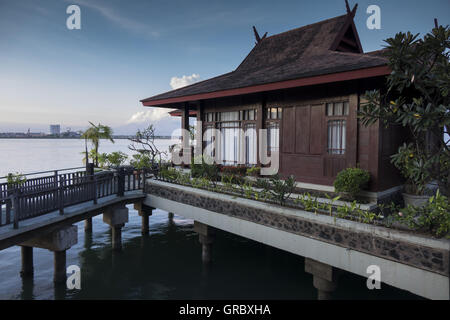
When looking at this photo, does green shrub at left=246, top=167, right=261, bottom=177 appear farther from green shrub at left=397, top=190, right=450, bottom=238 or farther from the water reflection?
green shrub at left=397, top=190, right=450, bottom=238

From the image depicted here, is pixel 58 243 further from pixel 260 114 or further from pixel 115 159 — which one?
pixel 115 159

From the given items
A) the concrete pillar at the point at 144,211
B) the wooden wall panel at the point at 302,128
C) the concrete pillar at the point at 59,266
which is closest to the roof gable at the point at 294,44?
the wooden wall panel at the point at 302,128

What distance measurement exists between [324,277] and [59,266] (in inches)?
334

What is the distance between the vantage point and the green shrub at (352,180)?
8445 mm

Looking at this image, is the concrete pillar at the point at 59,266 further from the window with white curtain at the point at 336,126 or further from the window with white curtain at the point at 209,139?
the window with white curtain at the point at 336,126

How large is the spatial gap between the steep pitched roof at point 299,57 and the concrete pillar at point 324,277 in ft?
17.4

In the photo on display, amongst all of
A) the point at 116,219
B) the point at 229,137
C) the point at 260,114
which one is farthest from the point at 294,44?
the point at 116,219

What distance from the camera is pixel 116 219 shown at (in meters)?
11.9

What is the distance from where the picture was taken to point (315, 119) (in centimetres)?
1000

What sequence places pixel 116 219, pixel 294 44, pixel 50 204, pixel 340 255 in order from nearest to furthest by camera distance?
pixel 340 255, pixel 50 204, pixel 116 219, pixel 294 44

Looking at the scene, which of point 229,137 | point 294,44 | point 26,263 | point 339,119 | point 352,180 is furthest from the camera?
point 294,44
